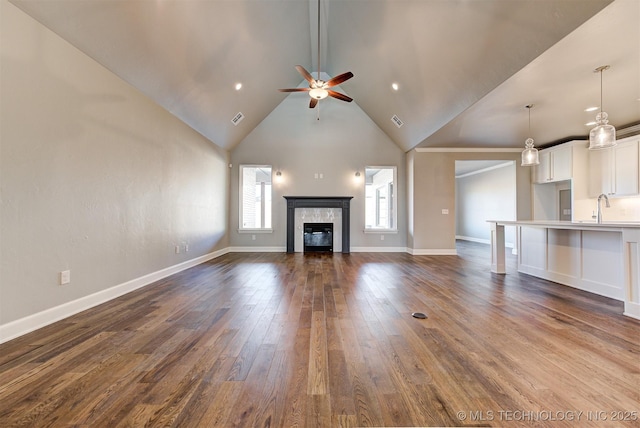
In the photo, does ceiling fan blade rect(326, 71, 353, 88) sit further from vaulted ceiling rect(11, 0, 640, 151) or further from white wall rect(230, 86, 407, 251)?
white wall rect(230, 86, 407, 251)

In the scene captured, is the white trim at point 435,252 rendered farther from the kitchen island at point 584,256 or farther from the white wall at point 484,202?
the kitchen island at point 584,256

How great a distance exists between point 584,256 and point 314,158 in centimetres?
545

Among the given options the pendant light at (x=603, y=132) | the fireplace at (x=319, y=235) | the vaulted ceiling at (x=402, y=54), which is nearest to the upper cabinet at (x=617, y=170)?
the vaulted ceiling at (x=402, y=54)

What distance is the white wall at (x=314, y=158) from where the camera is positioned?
6.91 metres

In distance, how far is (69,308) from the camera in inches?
97.9

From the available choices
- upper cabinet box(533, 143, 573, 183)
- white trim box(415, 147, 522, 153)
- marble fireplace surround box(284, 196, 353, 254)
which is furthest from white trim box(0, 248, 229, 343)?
upper cabinet box(533, 143, 573, 183)

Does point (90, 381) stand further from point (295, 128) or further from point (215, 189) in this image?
point (295, 128)

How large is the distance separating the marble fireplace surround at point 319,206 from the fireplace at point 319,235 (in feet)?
1.16

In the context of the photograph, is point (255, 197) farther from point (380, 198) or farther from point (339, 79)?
point (339, 79)

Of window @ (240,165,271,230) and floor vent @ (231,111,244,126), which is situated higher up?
floor vent @ (231,111,244,126)

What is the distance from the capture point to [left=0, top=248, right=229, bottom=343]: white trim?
2020mm

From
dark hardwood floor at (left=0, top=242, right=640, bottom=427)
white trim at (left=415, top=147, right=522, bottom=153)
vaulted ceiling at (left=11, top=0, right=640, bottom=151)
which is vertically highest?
vaulted ceiling at (left=11, top=0, right=640, bottom=151)

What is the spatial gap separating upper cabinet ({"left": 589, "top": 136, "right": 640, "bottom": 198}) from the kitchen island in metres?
2.16

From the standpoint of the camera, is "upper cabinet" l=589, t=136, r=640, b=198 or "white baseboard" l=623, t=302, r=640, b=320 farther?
"upper cabinet" l=589, t=136, r=640, b=198
